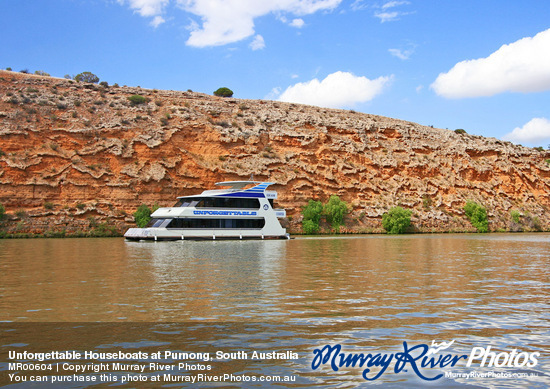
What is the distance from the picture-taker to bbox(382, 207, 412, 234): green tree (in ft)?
156

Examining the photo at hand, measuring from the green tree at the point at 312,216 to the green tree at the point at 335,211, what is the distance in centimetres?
80

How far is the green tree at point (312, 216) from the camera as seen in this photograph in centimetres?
4597

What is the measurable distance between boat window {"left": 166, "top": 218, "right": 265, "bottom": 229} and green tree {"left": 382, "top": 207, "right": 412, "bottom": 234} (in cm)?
1728

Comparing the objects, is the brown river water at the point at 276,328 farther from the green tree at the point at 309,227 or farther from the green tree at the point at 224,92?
the green tree at the point at 224,92

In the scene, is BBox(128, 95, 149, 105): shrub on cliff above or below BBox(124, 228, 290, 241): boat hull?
above

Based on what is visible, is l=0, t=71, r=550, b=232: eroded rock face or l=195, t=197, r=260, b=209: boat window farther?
l=0, t=71, r=550, b=232: eroded rock face

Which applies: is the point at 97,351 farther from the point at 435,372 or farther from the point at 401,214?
the point at 401,214

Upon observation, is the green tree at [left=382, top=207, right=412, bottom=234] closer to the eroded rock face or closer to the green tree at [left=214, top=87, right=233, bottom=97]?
the eroded rock face

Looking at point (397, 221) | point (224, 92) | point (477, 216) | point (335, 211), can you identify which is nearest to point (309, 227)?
point (335, 211)

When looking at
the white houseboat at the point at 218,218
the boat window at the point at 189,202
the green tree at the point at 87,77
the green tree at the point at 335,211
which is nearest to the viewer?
the white houseboat at the point at 218,218

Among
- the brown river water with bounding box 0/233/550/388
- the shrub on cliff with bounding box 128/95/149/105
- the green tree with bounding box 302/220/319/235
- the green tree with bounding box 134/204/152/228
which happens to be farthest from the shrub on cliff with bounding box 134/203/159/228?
the brown river water with bounding box 0/233/550/388

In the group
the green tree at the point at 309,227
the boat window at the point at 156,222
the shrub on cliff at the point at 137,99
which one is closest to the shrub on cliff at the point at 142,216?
the boat window at the point at 156,222

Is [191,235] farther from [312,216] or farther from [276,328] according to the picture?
[276,328]

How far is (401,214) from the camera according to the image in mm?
47688
